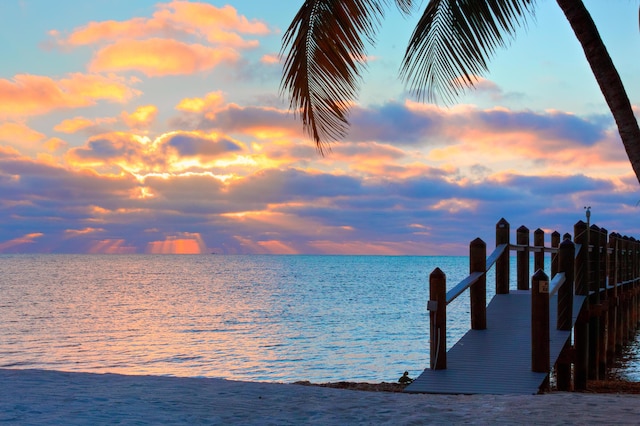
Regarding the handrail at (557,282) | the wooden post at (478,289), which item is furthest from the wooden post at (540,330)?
the wooden post at (478,289)

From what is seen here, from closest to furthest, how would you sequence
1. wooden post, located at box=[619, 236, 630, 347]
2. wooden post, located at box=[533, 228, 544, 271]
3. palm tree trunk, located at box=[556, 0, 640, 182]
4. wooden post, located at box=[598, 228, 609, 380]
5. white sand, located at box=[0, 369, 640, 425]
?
palm tree trunk, located at box=[556, 0, 640, 182] → white sand, located at box=[0, 369, 640, 425] → wooden post, located at box=[533, 228, 544, 271] → wooden post, located at box=[598, 228, 609, 380] → wooden post, located at box=[619, 236, 630, 347]

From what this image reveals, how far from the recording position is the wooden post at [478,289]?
13.0 m

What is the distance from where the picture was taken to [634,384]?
16.4 m

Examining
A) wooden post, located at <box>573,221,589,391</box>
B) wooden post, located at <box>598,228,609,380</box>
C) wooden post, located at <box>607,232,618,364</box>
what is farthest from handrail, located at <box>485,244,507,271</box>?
wooden post, located at <box>607,232,618,364</box>

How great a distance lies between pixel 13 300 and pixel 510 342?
5478 cm

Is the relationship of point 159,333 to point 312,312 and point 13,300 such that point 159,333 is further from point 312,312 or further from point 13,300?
point 13,300

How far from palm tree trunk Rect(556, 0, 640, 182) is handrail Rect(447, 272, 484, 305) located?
430 centimetres

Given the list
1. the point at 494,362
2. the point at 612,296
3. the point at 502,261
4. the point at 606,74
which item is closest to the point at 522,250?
the point at 502,261

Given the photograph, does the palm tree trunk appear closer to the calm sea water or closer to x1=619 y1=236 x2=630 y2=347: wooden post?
the calm sea water

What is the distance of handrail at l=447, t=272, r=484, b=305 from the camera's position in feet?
35.6

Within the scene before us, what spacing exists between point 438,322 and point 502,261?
6.79 metres

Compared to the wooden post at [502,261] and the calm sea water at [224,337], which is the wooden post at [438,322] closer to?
the wooden post at [502,261]

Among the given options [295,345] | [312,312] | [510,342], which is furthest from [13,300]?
[510,342]

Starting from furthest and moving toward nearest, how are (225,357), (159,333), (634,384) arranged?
(159,333), (225,357), (634,384)
